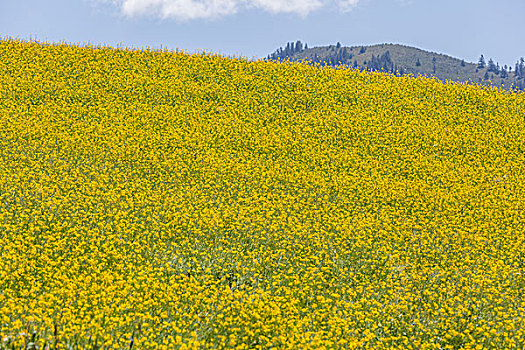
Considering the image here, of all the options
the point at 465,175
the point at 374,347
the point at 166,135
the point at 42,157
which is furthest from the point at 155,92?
the point at 374,347

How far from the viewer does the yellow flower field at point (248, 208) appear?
6.61m

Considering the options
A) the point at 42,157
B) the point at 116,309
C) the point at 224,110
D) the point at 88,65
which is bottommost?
the point at 116,309

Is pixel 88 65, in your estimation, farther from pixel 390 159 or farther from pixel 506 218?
pixel 506 218

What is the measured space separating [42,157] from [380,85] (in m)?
15.5

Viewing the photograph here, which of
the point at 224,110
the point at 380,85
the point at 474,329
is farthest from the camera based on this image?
the point at 380,85

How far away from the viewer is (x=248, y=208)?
10.5 metres

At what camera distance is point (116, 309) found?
6.09 meters

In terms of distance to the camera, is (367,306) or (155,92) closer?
(367,306)

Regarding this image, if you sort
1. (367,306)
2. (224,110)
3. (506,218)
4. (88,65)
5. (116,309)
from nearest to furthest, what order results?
Answer: (116,309), (367,306), (506,218), (224,110), (88,65)

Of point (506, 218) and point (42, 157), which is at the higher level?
point (42, 157)

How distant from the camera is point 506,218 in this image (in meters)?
11.9

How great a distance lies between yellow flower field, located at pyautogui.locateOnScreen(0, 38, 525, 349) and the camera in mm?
6605

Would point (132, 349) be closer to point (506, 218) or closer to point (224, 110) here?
point (506, 218)

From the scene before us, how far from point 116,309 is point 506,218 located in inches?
406
